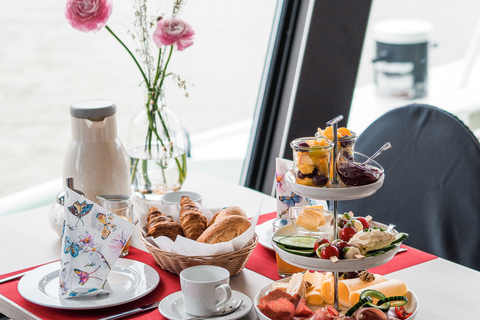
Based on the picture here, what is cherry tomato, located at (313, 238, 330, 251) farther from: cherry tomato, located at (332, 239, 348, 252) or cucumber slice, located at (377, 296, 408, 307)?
cucumber slice, located at (377, 296, 408, 307)

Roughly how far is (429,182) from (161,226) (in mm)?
766

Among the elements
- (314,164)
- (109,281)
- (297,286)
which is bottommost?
(109,281)

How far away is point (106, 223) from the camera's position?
1090mm

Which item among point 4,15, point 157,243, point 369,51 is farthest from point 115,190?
point 369,51

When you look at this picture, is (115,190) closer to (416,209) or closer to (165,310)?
(165,310)

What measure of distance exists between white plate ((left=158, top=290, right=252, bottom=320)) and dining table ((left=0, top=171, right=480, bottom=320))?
0.06ft

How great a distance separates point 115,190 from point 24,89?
1.11 meters

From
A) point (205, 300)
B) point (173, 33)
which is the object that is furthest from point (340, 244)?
point (173, 33)

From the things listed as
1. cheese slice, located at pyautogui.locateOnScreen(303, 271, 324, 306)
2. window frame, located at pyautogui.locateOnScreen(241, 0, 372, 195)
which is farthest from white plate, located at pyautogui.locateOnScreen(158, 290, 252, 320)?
window frame, located at pyautogui.locateOnScreen(241, 0, 372, 195)

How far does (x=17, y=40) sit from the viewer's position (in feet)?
7.47

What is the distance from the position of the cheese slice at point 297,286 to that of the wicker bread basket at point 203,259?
133 mm

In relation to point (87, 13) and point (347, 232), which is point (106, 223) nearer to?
point (347, 232)

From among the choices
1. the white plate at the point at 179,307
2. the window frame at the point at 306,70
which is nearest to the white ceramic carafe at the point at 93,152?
the white plate at the point at 179,307

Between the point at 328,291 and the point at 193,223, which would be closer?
the point at 328,291
